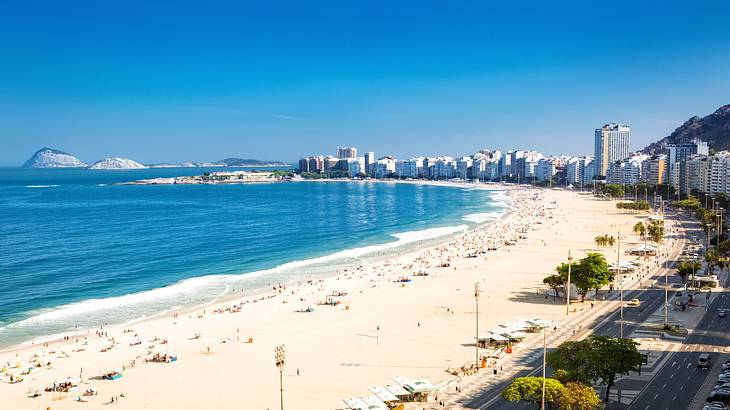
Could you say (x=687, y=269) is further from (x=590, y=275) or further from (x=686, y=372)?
(x=686, y=372)

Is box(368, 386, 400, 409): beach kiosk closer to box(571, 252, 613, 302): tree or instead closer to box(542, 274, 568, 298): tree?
box(571, 252, 613, 302): tree

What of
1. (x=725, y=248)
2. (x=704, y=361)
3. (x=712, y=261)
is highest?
(x=725, y=248)

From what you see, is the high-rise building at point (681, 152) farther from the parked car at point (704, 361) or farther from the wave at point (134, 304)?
the parked car at point (704, 361)

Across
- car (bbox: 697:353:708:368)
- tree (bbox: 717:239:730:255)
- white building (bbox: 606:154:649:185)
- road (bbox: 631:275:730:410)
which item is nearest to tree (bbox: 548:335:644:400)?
road (bbox: 631:275:730:410)

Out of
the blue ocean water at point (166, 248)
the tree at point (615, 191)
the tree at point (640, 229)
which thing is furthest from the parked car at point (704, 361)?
the tree at point (615, 191)

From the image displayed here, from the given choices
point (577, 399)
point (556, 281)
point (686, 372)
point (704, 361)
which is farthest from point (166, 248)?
point (704, 361)

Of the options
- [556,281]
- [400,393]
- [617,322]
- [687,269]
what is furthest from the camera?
[687,269]

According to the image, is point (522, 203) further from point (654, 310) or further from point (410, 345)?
point (410, 345)
